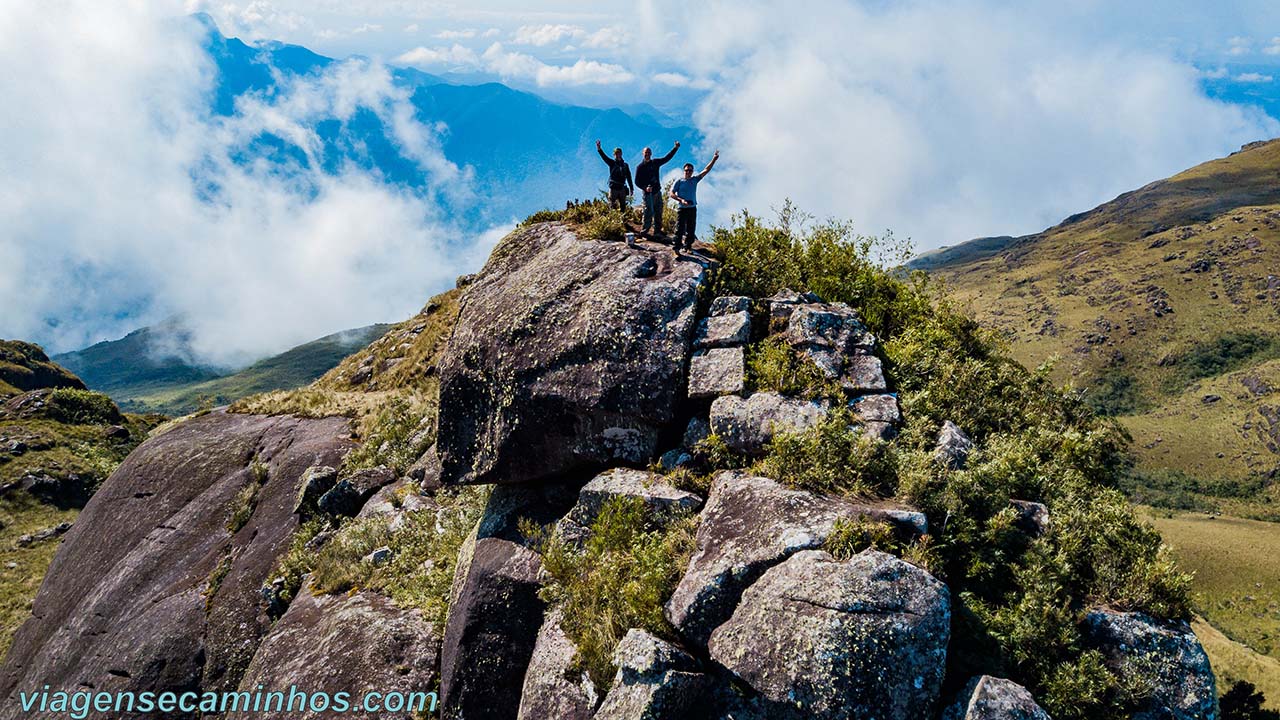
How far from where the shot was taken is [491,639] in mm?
12641

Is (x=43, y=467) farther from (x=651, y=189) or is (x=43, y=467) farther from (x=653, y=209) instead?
(x=651, y=189)

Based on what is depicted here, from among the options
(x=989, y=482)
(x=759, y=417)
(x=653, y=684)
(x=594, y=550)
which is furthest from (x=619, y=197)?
(x=653, y=684)

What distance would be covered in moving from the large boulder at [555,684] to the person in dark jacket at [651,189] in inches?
478

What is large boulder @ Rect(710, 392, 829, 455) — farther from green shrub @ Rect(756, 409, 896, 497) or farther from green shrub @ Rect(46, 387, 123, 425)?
green shrub @ Rect(46, 387, 123, 425)

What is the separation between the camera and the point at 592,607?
1117 centimetres

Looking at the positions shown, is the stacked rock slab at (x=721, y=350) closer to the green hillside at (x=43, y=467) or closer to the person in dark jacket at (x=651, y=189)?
the person in dark jacket at (x=651, y=189)

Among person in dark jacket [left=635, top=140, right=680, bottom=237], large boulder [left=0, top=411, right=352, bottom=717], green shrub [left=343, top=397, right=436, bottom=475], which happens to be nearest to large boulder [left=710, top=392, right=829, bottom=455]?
person in dark jacket [left=635, top=140, right=680, bottom=237]

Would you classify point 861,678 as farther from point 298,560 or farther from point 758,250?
point 298,560

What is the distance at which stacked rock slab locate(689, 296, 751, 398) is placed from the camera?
13688 mm

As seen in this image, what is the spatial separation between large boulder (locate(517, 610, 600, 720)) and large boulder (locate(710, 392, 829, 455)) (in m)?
5.13

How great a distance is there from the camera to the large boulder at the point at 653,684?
8.84m

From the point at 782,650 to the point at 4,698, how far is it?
92.5 feet

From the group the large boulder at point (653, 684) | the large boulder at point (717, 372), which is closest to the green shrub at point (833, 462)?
the large boulder at point (717, 372)

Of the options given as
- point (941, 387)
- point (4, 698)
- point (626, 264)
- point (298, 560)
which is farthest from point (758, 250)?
point (4, 698)
